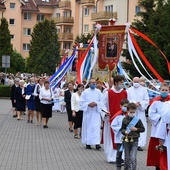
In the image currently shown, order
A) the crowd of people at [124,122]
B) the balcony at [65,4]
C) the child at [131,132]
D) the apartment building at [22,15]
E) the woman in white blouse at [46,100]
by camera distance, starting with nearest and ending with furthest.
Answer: the crowd of people at [124,122]
the child at [131,132]
the woman in white blouse at [46,100]
the balcony at [65,4]
the apartment building at [22,15]

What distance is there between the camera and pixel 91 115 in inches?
659

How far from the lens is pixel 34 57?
245 ft

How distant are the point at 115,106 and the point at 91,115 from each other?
2543 millimetres

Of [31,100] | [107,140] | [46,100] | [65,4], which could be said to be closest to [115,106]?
[107,140]

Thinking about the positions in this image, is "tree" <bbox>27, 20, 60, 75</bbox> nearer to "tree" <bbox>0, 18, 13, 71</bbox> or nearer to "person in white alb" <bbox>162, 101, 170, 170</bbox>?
"tree" <bbox>0, 18, 13, 71</bbox>

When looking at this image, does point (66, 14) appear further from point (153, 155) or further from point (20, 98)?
point (153, 155)

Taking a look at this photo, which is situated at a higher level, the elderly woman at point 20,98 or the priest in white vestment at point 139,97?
the priest in white vestment at point 139,97

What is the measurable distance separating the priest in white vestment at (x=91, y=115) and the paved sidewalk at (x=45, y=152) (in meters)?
0.29

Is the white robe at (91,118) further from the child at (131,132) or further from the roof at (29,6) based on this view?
the roof at (29,6)

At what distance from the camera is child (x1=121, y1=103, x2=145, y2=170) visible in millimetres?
11562

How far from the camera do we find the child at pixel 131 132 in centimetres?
1156

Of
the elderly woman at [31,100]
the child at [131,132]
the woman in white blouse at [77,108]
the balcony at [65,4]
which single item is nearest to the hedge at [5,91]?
the elderly woman at [31,100]

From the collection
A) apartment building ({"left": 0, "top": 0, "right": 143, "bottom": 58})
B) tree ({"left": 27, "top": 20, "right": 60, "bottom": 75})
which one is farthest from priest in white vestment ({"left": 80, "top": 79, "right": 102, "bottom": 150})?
tree ({"left": 27, "top": 20, "right": 60, "bottom": 75})

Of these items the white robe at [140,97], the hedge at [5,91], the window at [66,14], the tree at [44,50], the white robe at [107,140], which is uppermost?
the window at [66,14]
